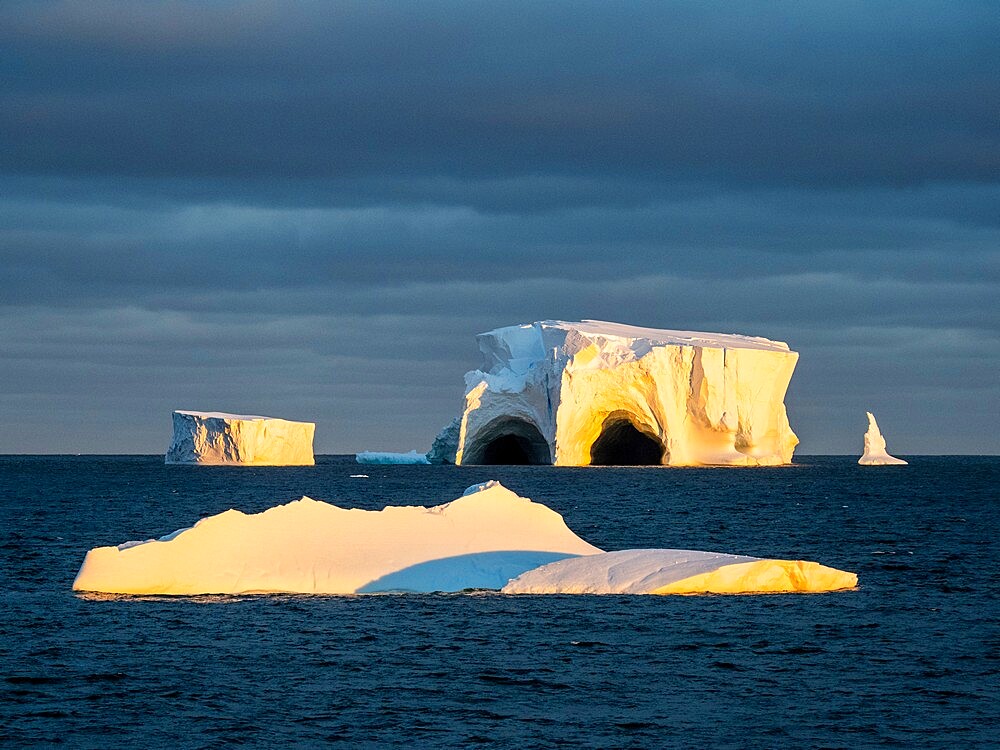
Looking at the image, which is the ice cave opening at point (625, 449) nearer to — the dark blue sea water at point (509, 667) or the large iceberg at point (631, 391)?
the large iceberg at point (631, 391)

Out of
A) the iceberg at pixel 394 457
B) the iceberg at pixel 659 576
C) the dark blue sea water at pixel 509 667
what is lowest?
the dark blue sea water at pixel 509 667

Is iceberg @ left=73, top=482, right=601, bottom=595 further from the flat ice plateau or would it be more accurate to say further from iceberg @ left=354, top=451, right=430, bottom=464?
iceberg @ left=354, top=451, right=430, bottom=464

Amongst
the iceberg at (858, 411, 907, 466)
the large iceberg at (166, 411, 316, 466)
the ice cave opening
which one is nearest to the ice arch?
the ice cave opening

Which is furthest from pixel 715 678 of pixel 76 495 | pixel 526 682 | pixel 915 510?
pixel 76 495

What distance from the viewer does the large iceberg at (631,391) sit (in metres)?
64.8

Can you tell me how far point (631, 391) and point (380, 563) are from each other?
145ft

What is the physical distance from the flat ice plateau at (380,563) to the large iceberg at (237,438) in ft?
173

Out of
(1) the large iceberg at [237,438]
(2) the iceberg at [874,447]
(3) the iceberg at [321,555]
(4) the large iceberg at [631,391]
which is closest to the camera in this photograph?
(3) the iceberg at [321,555]

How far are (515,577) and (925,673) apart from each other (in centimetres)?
744

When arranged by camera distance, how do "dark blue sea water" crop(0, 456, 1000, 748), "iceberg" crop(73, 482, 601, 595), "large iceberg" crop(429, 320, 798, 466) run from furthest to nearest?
"large iceberg" crop(429, 320, 798, 466)
"iceberg" crop(73, 482, 601, 595)
"dark blue sea water" crop(0, 456, 1000, 748)

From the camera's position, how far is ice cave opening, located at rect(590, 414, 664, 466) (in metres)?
82.2

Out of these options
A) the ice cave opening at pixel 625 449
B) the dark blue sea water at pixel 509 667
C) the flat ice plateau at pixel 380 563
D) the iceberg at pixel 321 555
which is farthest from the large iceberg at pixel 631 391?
the flat ice plateau at pixel 380 563

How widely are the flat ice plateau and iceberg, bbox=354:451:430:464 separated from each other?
221 ft

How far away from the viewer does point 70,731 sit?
13.4 m
